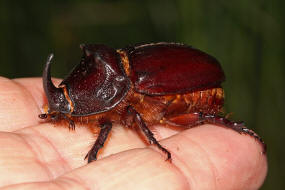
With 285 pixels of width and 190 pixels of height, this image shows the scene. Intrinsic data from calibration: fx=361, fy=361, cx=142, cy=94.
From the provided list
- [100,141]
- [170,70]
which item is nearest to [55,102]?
[100,141]

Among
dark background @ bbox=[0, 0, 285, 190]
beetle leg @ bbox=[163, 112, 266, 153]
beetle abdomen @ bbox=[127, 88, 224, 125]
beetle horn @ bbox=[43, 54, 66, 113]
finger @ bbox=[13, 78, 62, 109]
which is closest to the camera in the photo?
beetle horn @ bbox=[43, 54, 66, 113]

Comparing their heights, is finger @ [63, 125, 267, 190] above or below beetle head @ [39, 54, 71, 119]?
below

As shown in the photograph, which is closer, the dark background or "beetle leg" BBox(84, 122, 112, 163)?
"beetle leg" BBox(84, 122, 112, 163)

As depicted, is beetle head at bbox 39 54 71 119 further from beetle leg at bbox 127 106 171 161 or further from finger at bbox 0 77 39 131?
beetle leg at bbox 127 106 171 161

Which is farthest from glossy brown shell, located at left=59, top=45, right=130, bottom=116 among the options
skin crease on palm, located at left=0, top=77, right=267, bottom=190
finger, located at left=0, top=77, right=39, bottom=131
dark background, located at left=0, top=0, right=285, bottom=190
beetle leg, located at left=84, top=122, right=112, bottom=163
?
dark background, located at left=0, top=0, right=285, bottom=190

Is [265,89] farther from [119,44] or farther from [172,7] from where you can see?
[119,44]

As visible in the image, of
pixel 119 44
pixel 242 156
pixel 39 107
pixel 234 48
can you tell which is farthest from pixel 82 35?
pixel 242 156

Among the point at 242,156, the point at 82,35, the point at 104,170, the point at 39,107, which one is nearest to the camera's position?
the point at 104,170

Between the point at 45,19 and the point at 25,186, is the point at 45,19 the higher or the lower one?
the higher one
